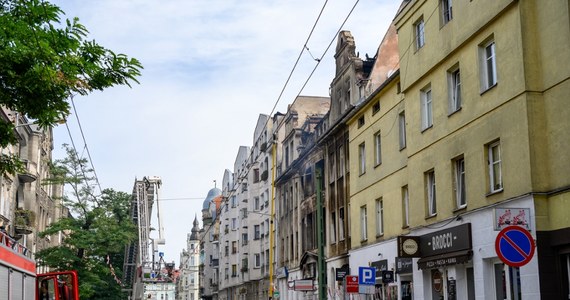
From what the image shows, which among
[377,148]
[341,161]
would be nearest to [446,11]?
[377,148]

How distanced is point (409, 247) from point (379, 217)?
6.70m

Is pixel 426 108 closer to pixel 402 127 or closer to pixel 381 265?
pixel 402 127

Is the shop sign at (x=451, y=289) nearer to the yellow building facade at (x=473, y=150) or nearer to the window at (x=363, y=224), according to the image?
the yellow building facade at (x=473, y=150)

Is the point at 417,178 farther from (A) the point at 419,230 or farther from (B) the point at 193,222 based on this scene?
(B) the point at 193,222

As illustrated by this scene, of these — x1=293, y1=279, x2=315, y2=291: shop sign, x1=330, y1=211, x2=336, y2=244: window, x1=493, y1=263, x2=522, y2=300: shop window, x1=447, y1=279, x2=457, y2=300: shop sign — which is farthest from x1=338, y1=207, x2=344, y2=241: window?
x1=493, y1=263, x2=522, y2=300: shop window

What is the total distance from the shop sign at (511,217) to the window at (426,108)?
26.4 feet

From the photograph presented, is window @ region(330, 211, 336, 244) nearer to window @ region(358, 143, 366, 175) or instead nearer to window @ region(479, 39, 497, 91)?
window @ region(358, 143, 366, 175)

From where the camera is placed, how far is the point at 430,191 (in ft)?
83.5

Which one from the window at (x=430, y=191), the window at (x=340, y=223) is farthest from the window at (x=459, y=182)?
the window at (x=340, y=223)

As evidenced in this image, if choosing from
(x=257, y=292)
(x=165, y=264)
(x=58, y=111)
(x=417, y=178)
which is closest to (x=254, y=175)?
(x=257, y=292)

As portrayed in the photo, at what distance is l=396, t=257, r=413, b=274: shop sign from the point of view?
26.9m

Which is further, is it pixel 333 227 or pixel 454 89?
pixel 333 227

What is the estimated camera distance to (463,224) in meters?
22.1

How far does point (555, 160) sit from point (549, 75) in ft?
6.51
